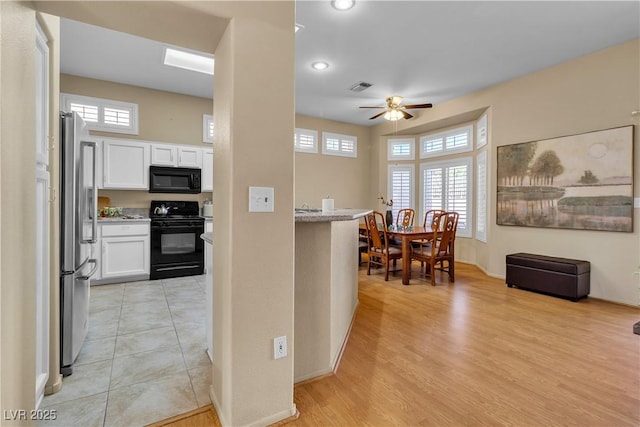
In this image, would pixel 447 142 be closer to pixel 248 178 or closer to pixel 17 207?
pixel 248 178

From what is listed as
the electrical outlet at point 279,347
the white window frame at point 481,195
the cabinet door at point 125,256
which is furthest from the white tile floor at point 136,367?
the white window frame at point 481,195

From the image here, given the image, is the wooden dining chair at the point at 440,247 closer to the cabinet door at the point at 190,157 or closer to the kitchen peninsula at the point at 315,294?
the kitchen peninsula at the point at 315,294

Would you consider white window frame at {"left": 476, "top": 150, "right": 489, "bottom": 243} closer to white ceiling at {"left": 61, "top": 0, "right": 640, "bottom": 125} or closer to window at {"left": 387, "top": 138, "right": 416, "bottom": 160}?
white ceiling at {"left": 61, "top": 0, "right": 640, "bottom": 125}

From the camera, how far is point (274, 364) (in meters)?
1.67

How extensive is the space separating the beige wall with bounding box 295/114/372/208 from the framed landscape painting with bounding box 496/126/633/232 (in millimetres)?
3217

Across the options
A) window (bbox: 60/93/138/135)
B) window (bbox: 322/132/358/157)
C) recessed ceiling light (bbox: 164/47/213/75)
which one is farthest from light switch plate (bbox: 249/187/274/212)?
window (bbox: 322/132/358/157)

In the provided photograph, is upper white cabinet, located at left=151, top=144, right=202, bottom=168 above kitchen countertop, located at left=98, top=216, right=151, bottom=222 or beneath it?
above

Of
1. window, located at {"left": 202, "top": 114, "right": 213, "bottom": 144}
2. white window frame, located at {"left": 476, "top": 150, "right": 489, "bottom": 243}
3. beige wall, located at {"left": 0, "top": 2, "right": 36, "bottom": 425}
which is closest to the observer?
beige wall, located at {"left": 0, "top": 2, "right": 36, "bottom": 425}

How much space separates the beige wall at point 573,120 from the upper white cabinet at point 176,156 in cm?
468

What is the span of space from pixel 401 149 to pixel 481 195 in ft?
7.26

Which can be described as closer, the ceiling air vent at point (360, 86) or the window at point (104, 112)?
the window at point (104, 112)

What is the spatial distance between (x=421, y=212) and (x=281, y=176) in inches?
228

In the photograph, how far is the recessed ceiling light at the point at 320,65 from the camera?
4.15 meters

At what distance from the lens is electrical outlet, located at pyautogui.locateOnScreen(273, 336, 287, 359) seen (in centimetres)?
167
